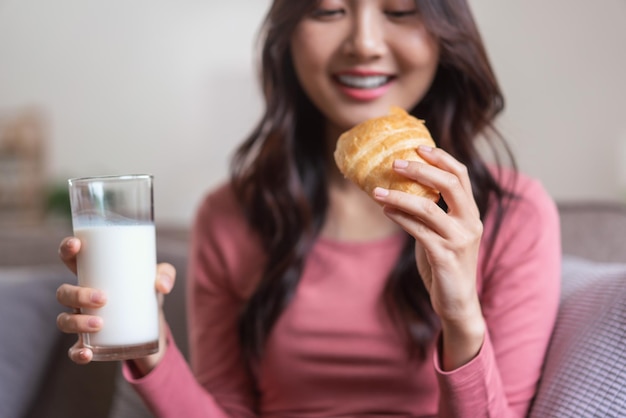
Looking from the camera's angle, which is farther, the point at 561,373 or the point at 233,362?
the point at 233,362

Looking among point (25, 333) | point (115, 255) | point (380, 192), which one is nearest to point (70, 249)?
point (115, 255)

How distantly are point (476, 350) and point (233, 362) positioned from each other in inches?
24.5

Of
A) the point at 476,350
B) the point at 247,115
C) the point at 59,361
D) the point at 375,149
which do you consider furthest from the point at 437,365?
the point at 247,115

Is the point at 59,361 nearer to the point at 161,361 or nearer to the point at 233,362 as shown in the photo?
the point at 233,362

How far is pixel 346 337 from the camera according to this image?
53.8 inches

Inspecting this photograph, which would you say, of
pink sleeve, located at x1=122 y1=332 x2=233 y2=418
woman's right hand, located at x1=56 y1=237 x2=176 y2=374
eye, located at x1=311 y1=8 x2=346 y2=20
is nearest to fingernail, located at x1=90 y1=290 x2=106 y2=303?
woman's right hand, located at x1=56 y1=237 x2=176 y2=374

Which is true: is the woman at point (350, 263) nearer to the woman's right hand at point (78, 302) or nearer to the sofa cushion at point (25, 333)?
the woman's right hand at point (78, 302)

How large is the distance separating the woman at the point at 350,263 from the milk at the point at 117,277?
31mm

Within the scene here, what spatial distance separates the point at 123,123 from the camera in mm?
3924

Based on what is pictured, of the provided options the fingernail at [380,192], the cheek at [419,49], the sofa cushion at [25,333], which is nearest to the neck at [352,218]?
the cheek at [419,49]

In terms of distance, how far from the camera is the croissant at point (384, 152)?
0.99 m

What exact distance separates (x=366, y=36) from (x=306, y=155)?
1.31 ft

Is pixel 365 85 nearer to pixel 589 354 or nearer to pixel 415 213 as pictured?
pixel 415 213

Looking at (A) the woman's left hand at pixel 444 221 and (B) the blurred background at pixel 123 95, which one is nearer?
(A) the woman's left hand at pixel 444 221
